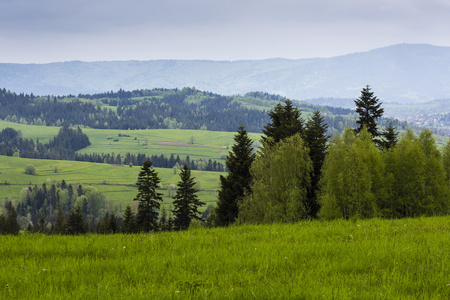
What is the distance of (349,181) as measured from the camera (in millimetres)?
53438

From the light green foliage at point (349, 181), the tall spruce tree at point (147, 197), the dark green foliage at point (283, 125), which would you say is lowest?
the tall spruce tree at point (147, 197)

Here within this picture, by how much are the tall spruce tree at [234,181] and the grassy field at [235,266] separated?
57.0 m

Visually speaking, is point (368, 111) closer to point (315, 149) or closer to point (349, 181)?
point (315, 149)

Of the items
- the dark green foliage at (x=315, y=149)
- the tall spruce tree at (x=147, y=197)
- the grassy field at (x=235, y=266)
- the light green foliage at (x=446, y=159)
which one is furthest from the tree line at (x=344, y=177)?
the grassy field at (x=235, y=266)

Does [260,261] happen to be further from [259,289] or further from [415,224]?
[415,224]

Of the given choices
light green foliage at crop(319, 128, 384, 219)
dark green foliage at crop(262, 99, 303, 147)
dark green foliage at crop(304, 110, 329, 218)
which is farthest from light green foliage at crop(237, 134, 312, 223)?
dark green foliage at crop(262, 99, 303, 147)

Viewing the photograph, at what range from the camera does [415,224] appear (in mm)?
14000

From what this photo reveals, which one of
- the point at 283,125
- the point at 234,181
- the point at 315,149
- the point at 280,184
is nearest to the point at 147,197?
the point at 234,181

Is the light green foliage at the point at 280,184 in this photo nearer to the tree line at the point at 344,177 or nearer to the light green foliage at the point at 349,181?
the tree line at the point at 344,177

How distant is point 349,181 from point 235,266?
157 feet

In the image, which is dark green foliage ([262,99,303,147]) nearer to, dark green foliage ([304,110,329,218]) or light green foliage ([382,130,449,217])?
dark green foliage ([304,110,329,218])

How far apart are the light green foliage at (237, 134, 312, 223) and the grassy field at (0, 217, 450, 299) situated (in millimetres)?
46660

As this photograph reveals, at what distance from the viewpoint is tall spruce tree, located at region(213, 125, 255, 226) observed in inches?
2726

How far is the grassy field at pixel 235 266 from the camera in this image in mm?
6914
